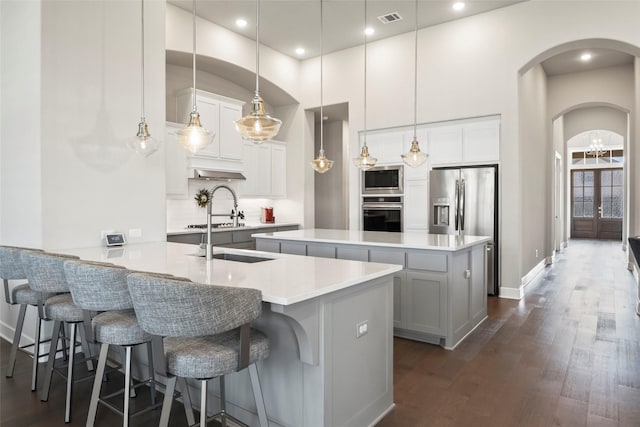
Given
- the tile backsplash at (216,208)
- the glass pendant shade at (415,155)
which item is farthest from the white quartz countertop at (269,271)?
the tile backsplash at (216,208)

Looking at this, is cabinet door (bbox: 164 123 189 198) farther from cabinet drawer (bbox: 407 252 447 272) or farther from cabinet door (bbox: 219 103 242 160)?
cabinet drawer (bbox: 407 252 447 272)

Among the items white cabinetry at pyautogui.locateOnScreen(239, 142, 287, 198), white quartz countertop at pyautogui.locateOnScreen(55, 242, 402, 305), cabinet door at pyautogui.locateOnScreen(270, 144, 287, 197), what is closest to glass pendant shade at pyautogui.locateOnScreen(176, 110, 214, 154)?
white quartz countertop at pyautogui.locateOnScreen(55, 242, 402, 305)

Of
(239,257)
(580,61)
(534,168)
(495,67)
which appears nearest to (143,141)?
(239,257)

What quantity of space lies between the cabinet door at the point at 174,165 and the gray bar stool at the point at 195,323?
3.98m

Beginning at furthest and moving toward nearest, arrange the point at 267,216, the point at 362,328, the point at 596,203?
1. the point at 596,203
2. the point at 267,216
3. the point at 362,328

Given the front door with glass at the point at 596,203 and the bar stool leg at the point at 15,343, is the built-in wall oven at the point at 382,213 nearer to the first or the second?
the bar stool leg at the point at 15,343

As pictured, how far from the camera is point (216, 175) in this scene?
5.86m

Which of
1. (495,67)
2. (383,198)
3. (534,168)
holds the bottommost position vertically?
(383,198)

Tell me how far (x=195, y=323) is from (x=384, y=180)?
515 centimetres

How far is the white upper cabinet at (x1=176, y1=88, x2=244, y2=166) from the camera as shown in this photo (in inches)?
224

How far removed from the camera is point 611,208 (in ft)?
41.5

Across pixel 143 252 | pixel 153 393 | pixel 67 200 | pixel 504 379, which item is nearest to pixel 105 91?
pixel 67 200

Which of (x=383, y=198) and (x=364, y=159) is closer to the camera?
(x=364, y=159)

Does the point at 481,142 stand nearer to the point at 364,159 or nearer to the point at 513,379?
the point at 364,159
